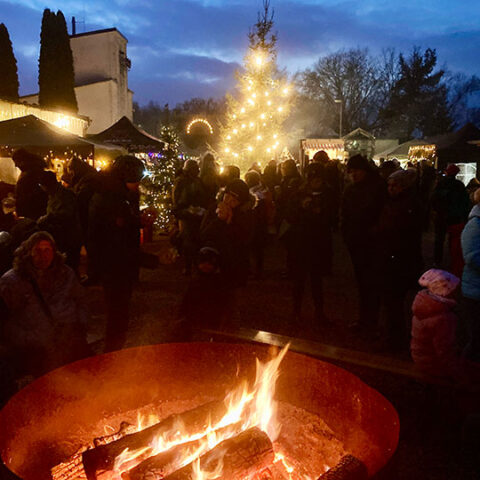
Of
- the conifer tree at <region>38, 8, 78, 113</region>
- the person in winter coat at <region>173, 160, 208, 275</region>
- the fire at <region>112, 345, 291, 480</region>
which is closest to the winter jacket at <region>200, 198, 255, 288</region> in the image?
the fire at <region>112, 345, 291, 480</region>

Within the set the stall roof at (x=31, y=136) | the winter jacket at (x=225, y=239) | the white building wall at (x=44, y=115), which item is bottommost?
the winter jacket at (x=225, y=239)

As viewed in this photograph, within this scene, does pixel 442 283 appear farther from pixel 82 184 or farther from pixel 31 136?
pixel 31 136

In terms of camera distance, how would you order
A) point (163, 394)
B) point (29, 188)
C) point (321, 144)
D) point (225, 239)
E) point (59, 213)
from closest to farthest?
point (163, 394)
point (225, 239)
point (59, 213)
point (29, 188)
point (321, 144)

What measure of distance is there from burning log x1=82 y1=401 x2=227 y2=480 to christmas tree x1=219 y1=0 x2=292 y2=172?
1672cm

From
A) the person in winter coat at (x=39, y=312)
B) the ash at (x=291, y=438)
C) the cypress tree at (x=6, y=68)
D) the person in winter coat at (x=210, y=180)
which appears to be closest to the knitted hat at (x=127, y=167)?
the person in winter coat at (x=39, y=312)

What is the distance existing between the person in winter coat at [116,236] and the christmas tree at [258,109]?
49.6 ft

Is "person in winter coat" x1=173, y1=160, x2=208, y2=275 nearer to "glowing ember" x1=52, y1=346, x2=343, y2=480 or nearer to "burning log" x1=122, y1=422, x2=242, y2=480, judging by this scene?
"glowing ember" x1=52, y1=346, x2=343, y2=480

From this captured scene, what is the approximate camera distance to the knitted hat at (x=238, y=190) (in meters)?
4.76

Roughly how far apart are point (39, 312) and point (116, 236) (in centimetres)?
92

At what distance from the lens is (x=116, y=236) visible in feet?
13.8

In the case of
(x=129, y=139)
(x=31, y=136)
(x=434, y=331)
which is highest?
(x=129, y=139)

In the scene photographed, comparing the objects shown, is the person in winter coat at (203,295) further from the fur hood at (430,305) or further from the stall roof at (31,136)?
the stall roof at (31,136)

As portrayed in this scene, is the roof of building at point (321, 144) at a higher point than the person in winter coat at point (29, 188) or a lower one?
higher

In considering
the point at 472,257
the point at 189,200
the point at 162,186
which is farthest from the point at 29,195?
the point at 162,186
